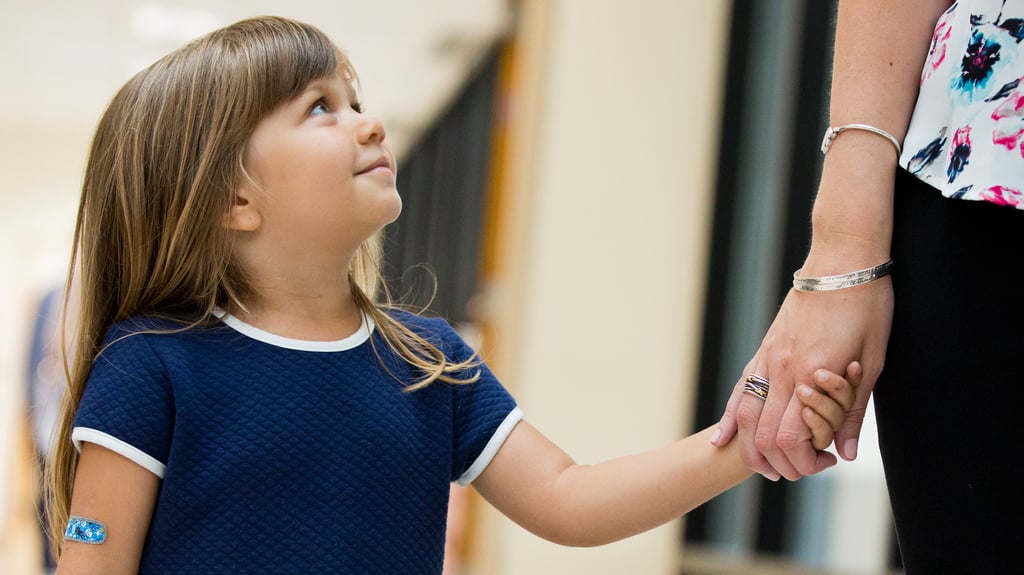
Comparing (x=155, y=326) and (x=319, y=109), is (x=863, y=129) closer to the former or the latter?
(x=319, y=109)

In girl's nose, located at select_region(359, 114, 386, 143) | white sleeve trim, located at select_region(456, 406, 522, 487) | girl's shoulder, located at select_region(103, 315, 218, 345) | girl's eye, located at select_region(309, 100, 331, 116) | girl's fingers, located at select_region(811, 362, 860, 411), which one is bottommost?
white sleeve trim, located at select_region(456, 406, 522, 487)

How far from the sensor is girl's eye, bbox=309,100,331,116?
41.0 inches

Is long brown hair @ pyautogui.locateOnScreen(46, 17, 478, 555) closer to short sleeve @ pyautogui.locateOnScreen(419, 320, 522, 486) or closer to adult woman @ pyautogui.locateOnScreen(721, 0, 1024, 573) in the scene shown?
short sleeve @ pyautogui.locateOnScreen(419, 320, 522, 486)

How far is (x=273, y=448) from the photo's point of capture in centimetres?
92

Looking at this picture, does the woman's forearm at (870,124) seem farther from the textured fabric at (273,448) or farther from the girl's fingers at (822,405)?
the textured fabric at (273,448)

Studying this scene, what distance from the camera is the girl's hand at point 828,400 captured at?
81cm

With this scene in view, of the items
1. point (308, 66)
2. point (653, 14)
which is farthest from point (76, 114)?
point (308, 66)

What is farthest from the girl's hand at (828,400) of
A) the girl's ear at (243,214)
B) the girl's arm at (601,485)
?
the girl's ear at (243,214)

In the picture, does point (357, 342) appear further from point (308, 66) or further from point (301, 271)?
point (308, 66)

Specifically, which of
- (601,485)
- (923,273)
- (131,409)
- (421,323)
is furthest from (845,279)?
(131,409)

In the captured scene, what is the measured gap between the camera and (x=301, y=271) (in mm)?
1016

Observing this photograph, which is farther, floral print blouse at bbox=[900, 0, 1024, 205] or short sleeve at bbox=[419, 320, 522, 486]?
short sleeve at bbox=[419, 320, 522, 486]

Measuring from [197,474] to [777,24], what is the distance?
2.47 m

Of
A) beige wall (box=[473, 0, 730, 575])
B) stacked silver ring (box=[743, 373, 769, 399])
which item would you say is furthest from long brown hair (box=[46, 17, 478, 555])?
beige wall (box=[473, 0, 730, 575])
